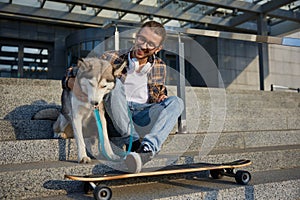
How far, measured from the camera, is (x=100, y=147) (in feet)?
8.25

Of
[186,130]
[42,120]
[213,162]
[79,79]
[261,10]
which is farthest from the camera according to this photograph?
[261,10]

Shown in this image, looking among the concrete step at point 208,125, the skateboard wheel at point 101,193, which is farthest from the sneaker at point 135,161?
the concrete step at point 208,125

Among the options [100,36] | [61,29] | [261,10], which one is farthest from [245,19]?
[61,29]

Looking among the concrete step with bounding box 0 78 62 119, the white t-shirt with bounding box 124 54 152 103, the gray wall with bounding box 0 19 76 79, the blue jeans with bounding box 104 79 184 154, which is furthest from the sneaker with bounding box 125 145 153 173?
the gray wall with bounding box 0 19 76 79

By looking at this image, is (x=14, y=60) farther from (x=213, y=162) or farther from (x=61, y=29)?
(x=213, y=162)

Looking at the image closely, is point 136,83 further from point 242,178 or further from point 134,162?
point 242,178

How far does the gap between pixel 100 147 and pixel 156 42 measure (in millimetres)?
1053

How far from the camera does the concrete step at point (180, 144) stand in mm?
2336

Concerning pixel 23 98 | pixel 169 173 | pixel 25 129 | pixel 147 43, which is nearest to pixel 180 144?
pixel 169 173

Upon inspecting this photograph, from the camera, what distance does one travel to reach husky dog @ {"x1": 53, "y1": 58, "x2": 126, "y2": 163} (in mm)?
2219

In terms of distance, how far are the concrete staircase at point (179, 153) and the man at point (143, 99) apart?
263mm

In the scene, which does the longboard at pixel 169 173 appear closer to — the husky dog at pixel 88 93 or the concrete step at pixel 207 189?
the concrete step at pixel 207 189

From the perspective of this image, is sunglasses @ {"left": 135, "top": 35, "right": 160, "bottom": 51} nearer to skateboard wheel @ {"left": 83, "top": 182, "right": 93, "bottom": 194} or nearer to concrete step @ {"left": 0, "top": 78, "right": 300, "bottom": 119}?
skateboard wheel @ {"left": 83, "top": 182, "right": 93, "bottom": 194}

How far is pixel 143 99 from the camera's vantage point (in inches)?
112
